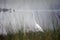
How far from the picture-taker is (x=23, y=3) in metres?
1.30

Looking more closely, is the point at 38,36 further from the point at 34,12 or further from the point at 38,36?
the point at 34,12

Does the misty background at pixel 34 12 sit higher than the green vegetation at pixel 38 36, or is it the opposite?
the misty background at pixel 34 12

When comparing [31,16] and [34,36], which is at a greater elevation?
[31,16]

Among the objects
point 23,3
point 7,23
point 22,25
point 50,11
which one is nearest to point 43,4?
point 50,11

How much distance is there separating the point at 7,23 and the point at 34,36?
0.32m

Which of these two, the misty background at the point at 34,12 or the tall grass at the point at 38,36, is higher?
the misty background at the point at 34,12

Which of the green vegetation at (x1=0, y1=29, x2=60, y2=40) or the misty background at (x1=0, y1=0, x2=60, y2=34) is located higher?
the misty background at (x1=0, y1=0, x2=60, y2=34)

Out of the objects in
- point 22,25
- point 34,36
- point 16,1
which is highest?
point 16,1

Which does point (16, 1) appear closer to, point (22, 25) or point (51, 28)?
point (22, 25)

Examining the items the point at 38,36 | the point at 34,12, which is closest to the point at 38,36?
the point at 38,36

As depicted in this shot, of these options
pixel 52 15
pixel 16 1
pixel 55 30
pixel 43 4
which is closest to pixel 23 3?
pixel 16 1

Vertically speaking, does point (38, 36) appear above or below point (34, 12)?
below

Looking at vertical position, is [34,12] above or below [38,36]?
above

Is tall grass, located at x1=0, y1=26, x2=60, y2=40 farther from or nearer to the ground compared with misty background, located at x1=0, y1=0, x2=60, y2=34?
nearer to the ground
